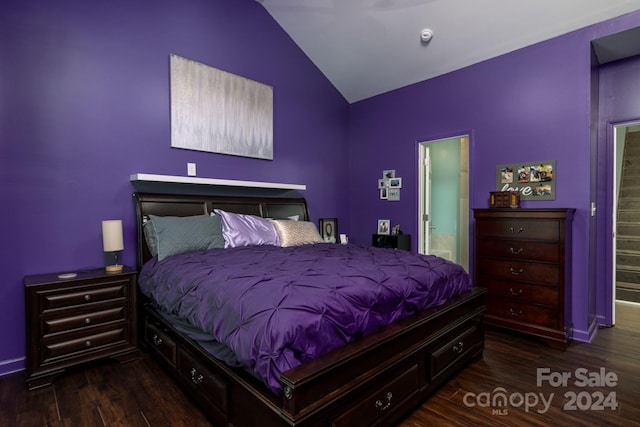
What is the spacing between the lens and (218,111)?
3559 mm

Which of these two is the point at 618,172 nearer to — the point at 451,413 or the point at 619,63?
the point at 619,63

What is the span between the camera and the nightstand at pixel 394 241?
434 centimetres

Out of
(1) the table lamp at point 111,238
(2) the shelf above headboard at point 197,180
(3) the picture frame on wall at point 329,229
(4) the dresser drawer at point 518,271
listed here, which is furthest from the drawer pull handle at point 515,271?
(1) the table lamp at point 111,238

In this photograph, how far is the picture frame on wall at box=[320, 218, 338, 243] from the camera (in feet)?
15.4

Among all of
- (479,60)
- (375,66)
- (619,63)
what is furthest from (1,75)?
(619,63)

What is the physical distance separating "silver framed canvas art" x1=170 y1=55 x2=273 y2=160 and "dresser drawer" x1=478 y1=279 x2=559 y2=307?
2889 mm

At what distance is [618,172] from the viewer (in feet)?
15.4

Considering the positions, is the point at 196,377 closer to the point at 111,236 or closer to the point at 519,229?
the point at 111,236

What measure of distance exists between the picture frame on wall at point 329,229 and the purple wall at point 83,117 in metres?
1.42

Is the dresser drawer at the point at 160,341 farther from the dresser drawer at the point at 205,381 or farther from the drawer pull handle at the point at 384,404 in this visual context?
the drawer pull handle at the point at 384,404

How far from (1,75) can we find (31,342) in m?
1.93

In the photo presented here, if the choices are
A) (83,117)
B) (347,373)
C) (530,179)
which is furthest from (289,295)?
(530,179)

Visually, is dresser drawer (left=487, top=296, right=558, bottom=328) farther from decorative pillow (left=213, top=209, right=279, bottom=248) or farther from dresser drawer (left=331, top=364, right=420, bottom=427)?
decorative pillow (left=213, top=209, right=279, bottom=248)

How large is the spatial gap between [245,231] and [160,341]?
1.21 m
